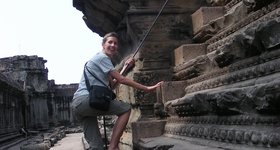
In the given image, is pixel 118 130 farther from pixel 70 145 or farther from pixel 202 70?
pixel 70 145

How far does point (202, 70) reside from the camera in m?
4.50

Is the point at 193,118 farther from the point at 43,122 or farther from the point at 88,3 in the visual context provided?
the point at 43,122

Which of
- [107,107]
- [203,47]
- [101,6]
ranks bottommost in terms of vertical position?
[107,107]

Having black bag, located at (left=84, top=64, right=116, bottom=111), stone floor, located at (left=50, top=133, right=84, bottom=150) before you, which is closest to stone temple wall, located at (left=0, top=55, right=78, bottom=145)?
stone floor, located at (left=50, top=133, right=84, bottom=150)

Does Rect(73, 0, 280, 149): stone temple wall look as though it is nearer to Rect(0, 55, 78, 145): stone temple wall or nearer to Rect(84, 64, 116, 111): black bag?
Rect(84, 64, 116, 111): black bag

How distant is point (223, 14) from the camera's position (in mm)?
4910

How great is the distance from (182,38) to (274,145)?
11.1ft

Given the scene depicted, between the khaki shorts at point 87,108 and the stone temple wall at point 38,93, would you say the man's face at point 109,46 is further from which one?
the stone temple wall at point 38,93

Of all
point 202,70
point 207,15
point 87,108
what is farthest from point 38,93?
point 87,108

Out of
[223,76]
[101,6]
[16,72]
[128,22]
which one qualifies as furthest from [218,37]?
[16,72]

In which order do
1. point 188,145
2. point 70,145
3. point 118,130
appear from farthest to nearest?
point 70,145, point 118,130, point 188,145

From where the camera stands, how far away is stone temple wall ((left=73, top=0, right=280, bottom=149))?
279cm

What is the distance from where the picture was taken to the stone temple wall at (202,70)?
2.79 m

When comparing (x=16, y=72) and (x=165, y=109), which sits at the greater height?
(x=16, y=72)
